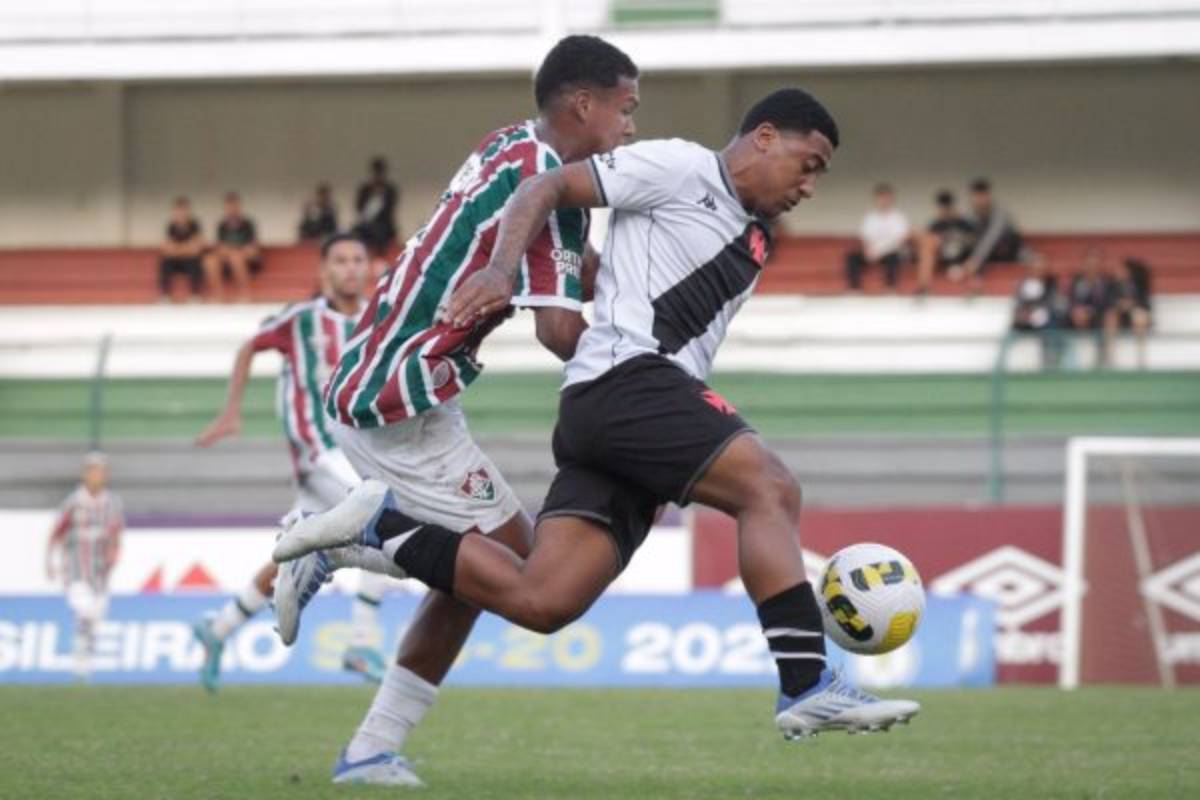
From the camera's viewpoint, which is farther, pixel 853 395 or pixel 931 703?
pixel 853 395

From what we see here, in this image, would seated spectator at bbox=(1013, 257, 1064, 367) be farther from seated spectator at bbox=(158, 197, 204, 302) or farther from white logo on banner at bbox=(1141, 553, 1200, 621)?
seated spectator at bbox=(158, 197, 204, 302)

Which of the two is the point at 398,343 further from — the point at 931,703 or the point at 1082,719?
the point at 931,703

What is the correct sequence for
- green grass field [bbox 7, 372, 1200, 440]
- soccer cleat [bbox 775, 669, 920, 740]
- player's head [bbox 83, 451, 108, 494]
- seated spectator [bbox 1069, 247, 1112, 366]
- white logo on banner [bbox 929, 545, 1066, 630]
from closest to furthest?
soccer cleat [bbox 775, 669, 920, 740] < white logo on banner [bbox 929, 545, 1066, 630] < player's head [bbox 83, 451, 108, 494] < green grass field [bbox 7, 372, 1200, 440] < seated spectator [bbox 1069, 247, 1112, 366]

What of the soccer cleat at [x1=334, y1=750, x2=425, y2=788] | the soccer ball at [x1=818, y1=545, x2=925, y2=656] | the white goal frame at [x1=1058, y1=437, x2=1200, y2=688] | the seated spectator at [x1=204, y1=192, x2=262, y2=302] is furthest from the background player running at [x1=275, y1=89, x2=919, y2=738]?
the seated spectator at [x1=204, y1=192, x2=262, y2=302]

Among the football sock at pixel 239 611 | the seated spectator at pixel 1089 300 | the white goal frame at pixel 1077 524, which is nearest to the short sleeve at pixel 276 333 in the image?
the football sock at pixel 239 611

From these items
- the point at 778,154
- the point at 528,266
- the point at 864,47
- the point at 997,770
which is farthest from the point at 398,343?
the point at 864,47

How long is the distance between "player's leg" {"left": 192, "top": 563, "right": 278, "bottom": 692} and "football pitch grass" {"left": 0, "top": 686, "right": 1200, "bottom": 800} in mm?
241

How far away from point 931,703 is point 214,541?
8.31 m

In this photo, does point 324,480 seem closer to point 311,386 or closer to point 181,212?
point 311,386

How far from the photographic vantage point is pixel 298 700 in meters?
14.3

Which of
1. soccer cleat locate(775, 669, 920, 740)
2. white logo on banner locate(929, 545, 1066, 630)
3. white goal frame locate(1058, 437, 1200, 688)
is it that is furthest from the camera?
white logo on banner locate(929, 545, 1066, 630)

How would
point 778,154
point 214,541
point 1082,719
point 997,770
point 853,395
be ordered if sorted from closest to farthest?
point 778,154
point 997,770
point 1082,719
point 214,541
point 853,395

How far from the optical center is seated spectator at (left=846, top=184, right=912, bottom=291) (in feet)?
87.0

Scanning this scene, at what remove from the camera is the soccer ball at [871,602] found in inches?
304
